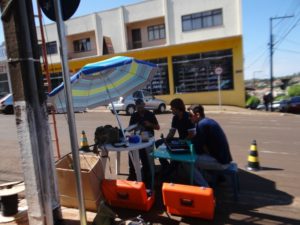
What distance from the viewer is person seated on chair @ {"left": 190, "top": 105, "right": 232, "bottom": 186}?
15.4 feet

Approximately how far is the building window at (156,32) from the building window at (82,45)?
640 cm

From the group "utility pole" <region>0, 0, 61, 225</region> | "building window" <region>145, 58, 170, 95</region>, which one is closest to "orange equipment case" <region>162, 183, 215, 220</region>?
"utility pole" <region>0, 0, 61, 225</region>

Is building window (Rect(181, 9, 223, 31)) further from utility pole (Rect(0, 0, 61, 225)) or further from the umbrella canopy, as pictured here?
utility pole (Rect(0, 0, 61, 225))

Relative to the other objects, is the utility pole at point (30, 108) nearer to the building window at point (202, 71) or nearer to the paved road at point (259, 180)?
the paved road at point (259, 180)

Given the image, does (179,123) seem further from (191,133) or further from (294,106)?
(294,106)

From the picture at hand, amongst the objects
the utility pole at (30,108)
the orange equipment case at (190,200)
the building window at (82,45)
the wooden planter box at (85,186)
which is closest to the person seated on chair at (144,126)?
the wooden planter box at (85,186)

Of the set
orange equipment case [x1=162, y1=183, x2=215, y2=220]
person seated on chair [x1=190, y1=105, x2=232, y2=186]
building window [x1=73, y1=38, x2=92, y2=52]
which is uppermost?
building window [x1=73, y1=38, x2=92, y2=52]

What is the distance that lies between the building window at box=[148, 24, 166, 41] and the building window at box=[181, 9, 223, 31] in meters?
2.60

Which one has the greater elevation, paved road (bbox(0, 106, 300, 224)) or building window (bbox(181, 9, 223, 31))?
building window (bbox(181, 9, 223, 31))

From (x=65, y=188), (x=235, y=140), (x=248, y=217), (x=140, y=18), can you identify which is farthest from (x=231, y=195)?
(x=140, y=18)

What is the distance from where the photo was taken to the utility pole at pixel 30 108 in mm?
3381

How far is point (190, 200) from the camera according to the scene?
157 inches

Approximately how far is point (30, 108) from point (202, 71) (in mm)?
19687

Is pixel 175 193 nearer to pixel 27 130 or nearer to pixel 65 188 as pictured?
pixel 65 188
